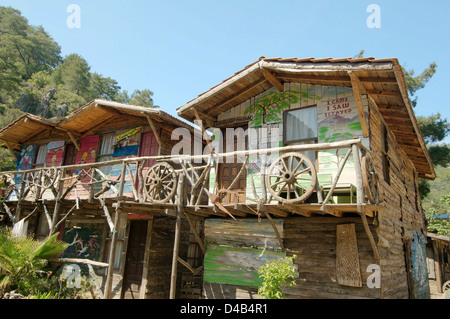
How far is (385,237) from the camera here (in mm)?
8266

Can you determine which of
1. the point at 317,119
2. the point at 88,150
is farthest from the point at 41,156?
the point at 317,119

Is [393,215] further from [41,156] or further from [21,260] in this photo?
[41,156]

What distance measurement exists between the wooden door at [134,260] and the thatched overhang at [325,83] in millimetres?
4665

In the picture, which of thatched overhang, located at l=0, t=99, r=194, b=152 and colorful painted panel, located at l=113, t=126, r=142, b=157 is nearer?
thatched overhang, located at l=0, t=99, r=194, b=152

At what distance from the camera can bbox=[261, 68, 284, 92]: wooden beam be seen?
9.01 metres

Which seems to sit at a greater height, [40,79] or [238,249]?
[40,79]

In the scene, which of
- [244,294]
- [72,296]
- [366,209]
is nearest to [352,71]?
[366,209]

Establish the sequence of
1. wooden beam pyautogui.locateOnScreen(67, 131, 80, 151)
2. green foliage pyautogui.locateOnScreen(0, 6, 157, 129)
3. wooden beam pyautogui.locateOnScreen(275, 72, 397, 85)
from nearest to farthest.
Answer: wooden beam pyautogui.locateOnScreen(275, 72, 397, 85) → wooden beam pyautogui.locateOnScreen(67, 131, 80, 151) → green foliage pyautogui.locateOnScreen(0, 6, 157, 129)

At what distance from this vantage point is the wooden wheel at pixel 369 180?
6.04m

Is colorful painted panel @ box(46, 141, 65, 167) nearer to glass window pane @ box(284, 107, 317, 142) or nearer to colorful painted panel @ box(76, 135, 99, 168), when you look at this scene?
colorful painted panel @ box(76, 135, 99, 168)

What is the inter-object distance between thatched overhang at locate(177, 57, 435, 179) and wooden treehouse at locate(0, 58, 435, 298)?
0.04m

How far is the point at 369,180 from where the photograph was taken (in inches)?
254

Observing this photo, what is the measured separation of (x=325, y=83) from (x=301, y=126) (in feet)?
4.45
